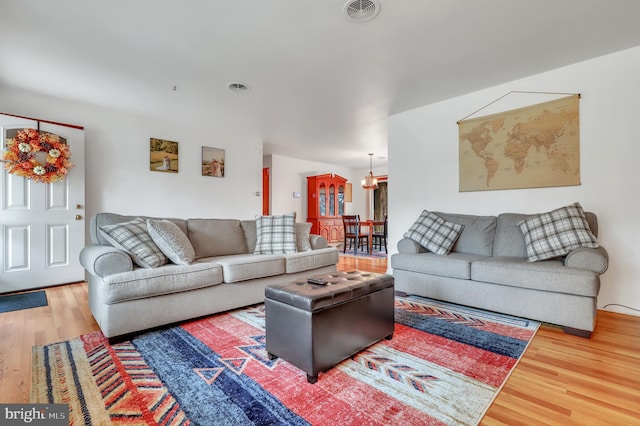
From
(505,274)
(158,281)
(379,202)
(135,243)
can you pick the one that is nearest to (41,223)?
(135,243)

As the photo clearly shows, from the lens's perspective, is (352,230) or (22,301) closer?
(22,301)

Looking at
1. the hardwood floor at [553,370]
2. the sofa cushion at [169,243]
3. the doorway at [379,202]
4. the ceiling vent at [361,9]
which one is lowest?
the hardwood floor at [553,370]

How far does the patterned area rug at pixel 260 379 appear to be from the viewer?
4.32 ft

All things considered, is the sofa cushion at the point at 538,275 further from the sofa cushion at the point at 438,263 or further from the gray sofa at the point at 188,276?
the gray sofa at the point at 188,276

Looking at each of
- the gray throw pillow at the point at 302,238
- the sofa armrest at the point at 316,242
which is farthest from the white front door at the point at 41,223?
the sofa armrest at the point at 316,242

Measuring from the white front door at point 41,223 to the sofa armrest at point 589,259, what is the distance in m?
5.29

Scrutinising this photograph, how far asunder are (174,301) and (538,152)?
380cm

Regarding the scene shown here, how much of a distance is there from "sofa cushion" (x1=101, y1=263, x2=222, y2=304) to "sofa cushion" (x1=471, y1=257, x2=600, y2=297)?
7.65 ft

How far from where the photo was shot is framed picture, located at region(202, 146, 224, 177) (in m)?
5.14

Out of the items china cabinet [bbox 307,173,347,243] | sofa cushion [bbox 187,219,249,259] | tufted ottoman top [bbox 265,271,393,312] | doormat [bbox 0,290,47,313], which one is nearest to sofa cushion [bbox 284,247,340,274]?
sofa cushion [bbox 187,219,249,259]

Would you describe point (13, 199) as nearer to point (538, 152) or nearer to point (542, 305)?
point (542, 305)

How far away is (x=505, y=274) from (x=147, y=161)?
480 centimetres

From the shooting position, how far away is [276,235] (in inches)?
130

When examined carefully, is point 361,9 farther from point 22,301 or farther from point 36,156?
point 22,301
